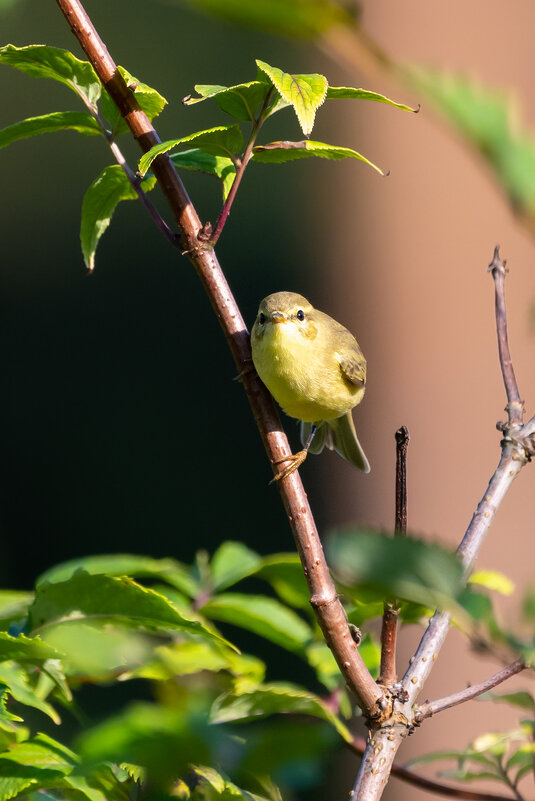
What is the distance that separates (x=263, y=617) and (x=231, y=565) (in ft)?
0.57

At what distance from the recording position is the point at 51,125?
98cm

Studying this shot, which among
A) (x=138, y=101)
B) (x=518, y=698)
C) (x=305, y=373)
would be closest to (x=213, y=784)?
(x=518, y=698)

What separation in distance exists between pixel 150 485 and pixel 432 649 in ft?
16.8

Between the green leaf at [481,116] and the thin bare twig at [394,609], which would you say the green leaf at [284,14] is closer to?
the green leaf at [481,116]

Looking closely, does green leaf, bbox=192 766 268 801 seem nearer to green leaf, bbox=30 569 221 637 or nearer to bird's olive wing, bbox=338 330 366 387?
green leaf, bbox=30 569 221 637

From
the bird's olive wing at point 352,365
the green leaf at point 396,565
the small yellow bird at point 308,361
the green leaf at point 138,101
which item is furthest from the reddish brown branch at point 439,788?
the bird's olive wing at point 352,365

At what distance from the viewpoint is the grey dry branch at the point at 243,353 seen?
0.79 metres

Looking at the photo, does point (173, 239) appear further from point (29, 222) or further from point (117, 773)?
point (29, 222)

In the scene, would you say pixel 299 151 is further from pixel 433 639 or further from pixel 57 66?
pixel 433 639

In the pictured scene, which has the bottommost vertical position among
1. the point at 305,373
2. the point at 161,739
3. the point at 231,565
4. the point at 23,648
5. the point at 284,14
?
the point at 161,739

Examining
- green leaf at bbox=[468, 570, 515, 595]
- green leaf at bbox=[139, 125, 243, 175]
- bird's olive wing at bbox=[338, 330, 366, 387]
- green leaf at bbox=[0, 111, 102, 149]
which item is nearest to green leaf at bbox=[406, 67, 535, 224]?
green leaf at bbox=[139, 125, 243, 175]

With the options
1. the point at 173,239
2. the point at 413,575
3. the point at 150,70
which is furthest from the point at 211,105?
the point at 413,575

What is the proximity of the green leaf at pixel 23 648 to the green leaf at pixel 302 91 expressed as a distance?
52 centimetres

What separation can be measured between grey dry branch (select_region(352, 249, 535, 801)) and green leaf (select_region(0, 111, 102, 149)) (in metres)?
0.50
